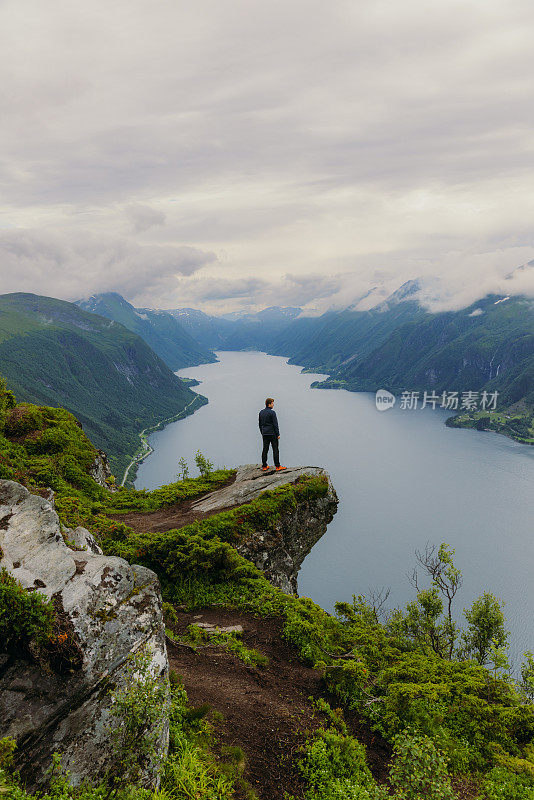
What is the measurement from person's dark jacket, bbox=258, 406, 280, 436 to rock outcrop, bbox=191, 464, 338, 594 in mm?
2920

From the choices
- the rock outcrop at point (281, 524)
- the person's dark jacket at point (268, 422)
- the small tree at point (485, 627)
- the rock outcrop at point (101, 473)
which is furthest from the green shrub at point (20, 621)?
the small tree at point (485, 627)

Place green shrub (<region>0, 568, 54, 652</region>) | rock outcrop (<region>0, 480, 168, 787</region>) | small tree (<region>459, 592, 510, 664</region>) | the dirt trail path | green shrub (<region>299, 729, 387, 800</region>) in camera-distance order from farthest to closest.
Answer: small tree (<region>459, 592, 510, 664</region>) < the dirt trail path < green shrub (<region>299, 729, 387, 800</region>) < green shrub (<region>0, 568, 54, 652</region>) < rock outcrop (<region>0, 480, 168, 787</region>)

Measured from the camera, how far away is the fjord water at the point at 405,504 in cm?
8425

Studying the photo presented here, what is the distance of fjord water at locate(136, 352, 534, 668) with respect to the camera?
8425 centimetres

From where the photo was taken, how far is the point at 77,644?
23.1 feet

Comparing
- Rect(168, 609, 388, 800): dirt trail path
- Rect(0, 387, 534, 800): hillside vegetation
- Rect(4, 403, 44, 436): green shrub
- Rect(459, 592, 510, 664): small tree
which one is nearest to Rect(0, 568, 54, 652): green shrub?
Rect(0, 387, 534, 800): hillside vegetation

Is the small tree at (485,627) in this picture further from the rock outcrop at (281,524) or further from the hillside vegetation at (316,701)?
the rock outcrop at (281,524)

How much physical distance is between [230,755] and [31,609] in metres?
5.05

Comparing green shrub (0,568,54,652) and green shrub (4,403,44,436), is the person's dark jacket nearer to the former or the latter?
green shrub (4,403,44,436)

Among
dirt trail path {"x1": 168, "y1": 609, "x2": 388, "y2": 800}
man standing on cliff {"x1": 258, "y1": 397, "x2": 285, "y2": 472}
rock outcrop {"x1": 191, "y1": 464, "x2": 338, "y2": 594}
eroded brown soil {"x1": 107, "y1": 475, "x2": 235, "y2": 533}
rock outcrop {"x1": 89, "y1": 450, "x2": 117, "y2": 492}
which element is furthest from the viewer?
rock outcrop {"x1": 89, "y1": 450, "x2": 117, "y2": 492}

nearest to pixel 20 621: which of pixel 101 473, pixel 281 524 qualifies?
pixel 281 524

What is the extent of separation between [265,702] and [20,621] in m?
6.64

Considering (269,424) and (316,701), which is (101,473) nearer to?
(269,424)

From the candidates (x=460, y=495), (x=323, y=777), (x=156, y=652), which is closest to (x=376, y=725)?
(x=323, y=777)
